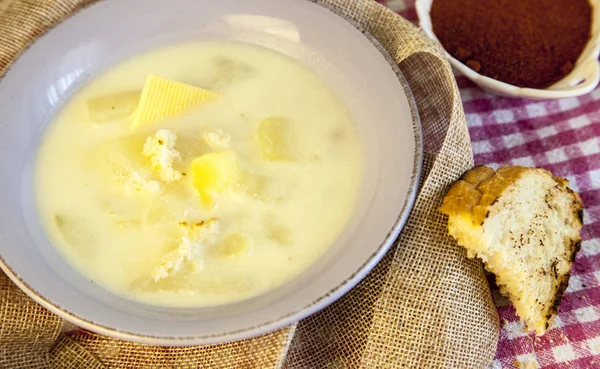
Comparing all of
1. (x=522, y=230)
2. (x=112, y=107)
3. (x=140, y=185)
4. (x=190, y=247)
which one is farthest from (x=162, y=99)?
(x=522, y=230)

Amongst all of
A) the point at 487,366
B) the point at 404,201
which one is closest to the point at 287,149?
the point at 404,201

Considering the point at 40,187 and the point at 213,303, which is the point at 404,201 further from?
the point at 40,187

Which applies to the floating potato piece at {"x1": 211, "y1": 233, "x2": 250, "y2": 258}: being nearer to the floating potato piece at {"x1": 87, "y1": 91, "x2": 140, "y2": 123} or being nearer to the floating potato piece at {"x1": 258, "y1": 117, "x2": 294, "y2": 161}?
the floating potato piece at {"x1": 258, "y1": 117, "x2": 294, "y2": 161}

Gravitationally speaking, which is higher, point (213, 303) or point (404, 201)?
point (404, 201)

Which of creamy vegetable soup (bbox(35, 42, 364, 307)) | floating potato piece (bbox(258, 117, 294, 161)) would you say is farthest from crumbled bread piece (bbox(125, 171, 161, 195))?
floating potato piece (bbox(258, 117, 294, 161))

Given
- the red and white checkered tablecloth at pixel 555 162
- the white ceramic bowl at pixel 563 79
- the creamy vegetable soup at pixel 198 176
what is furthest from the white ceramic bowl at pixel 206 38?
the red and white checkered tablecloth at pixel 555 162

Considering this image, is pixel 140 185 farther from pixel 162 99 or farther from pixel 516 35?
pixel 516 35
